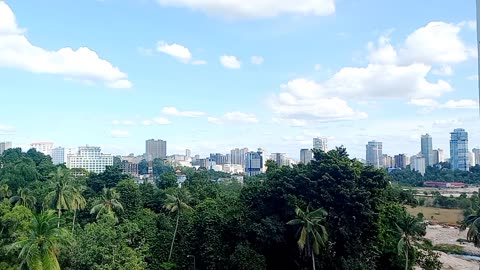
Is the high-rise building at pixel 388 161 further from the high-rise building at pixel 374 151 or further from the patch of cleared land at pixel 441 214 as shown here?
the patch of cleared land at pixel 441 214

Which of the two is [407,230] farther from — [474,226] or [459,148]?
[459,148]

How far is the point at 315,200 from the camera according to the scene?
93.4ft

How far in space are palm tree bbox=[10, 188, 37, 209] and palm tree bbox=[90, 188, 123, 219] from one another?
23.4ft

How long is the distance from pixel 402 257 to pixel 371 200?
13.9 ft

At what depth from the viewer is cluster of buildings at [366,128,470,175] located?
150 metres

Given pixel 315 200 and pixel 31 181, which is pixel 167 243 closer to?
pixel 315 200

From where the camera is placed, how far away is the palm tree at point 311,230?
26.2 m

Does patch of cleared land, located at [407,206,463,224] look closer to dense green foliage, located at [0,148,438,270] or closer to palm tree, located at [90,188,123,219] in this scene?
dense green foliage, located at [0,148,438,270]

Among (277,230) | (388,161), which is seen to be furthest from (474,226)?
(388,161)

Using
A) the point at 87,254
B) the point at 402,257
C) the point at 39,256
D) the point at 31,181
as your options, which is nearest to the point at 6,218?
the point at 87,254

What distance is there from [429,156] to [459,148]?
29.2 metres

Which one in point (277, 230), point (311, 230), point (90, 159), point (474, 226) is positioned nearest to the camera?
point (311, 230)

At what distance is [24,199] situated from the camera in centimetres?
4009

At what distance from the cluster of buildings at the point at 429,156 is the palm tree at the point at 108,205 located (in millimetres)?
135027
